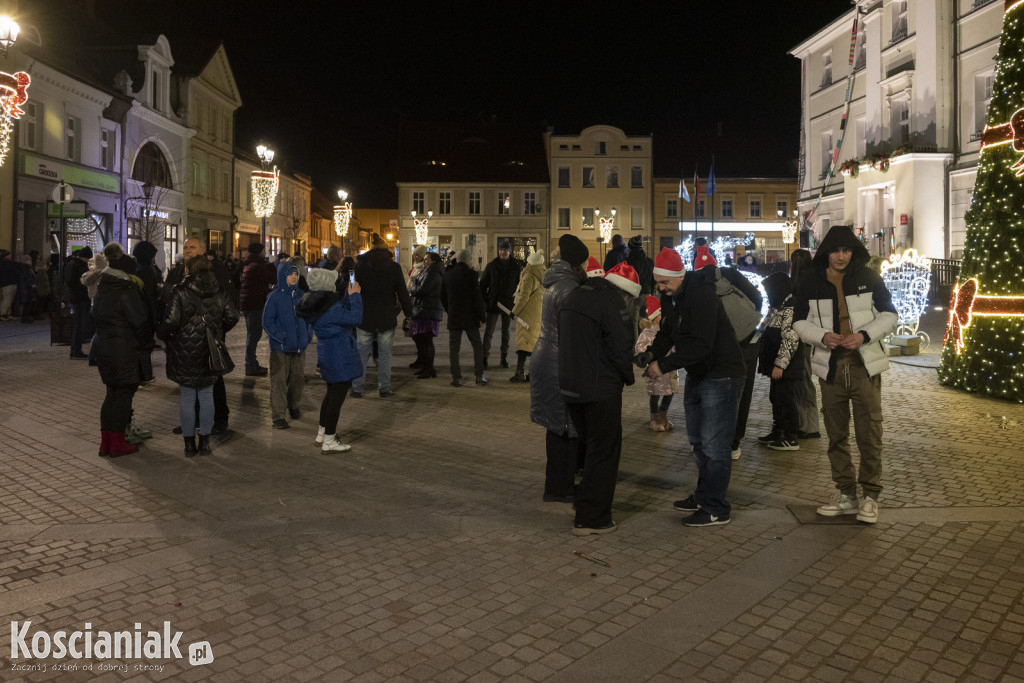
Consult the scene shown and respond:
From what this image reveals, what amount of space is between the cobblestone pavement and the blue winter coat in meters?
0.80

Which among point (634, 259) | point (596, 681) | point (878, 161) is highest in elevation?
point (878, 161)

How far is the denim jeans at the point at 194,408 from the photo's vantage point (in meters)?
7.90

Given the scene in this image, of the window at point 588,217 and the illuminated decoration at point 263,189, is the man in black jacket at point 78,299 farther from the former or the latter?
the window at point 588,217

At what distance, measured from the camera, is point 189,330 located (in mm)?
7812

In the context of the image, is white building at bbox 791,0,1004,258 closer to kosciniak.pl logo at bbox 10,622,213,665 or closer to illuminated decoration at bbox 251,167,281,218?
illuminated decoration at bbox 251,167,281,218

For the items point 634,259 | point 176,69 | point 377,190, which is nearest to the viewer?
point 634,259

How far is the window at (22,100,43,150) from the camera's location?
26984 mm

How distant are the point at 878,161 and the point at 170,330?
2664cm

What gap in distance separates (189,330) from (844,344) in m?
5.48

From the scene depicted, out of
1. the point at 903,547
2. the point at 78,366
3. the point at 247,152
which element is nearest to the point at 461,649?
the point at 903,547

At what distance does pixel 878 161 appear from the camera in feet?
94.7

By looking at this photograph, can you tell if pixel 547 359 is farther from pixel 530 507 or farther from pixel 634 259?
pixel 634 259

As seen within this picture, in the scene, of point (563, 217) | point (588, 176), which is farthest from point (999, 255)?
point (588, 176)

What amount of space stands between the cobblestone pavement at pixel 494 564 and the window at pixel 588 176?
57.6 meters
